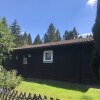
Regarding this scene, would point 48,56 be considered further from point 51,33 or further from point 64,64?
point 51,33

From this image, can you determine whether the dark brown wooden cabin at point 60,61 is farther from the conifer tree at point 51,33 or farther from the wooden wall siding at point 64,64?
the conifer tree at point 51,33

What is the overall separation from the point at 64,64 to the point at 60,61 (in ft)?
1.92

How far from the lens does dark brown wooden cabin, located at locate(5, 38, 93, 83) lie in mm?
18875

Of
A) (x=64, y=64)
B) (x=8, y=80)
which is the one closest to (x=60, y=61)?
(x=64, y=64)

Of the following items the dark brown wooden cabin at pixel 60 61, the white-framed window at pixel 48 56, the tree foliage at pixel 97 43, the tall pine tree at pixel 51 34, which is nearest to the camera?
the tree foliage at pixel 97 43

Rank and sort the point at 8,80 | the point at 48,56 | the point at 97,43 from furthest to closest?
the point at 48,56 → the point at 8,80 → the point at 97,43

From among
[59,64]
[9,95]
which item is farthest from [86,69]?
[9,95]

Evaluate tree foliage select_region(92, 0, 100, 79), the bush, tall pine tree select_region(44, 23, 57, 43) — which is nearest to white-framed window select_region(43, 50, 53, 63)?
the bush

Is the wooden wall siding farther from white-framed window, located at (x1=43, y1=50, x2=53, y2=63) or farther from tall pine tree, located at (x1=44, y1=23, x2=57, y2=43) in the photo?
tall pine tree, located at (x1=44, y1=23, x2=57, y2=43)

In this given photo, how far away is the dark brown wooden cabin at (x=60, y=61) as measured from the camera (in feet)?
61.9

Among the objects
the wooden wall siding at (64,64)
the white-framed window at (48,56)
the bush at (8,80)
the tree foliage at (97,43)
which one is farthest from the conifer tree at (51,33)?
the tree foliage at (97,43)

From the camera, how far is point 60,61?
21.3 meters

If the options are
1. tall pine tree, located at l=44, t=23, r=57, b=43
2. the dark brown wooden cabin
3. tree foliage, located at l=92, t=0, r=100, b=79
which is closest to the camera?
tree foliage, located at l=92, t=0, r=100, b=79

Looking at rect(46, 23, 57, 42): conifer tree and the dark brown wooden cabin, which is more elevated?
rect(46, 23, 57, 42): conifer tree
